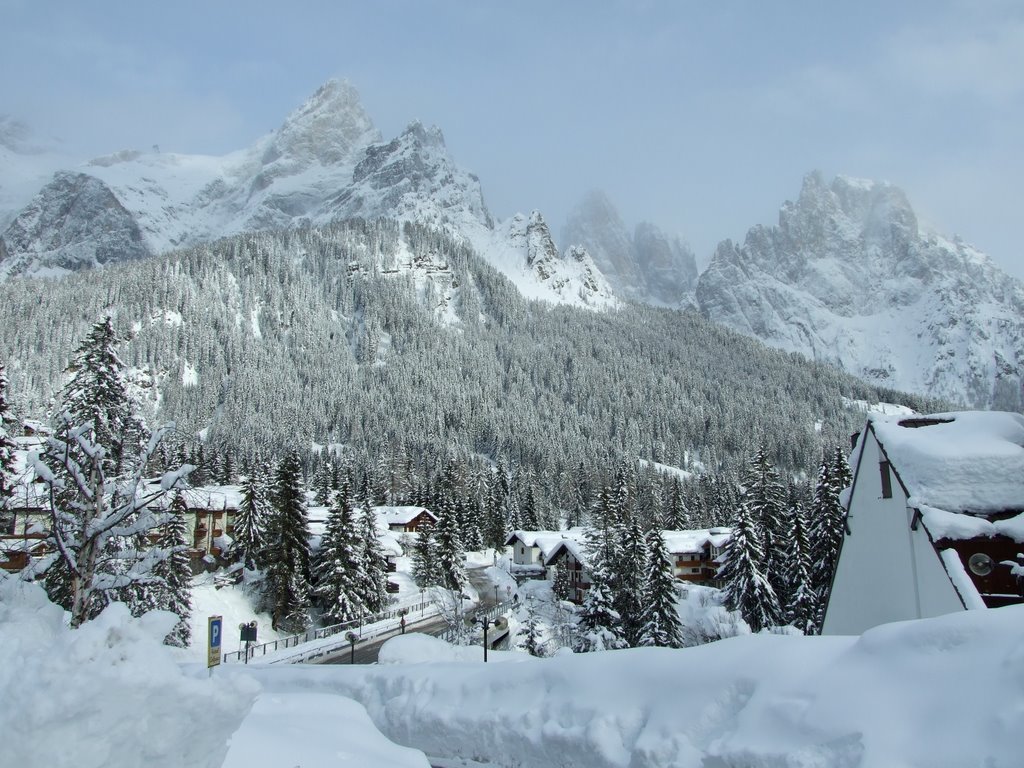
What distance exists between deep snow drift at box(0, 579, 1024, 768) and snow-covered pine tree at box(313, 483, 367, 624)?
116 ft

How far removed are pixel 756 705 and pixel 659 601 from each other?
102ft

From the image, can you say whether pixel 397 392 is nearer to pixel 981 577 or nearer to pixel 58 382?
pixel 58 382

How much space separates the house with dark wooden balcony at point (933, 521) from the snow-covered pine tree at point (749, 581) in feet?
80.9

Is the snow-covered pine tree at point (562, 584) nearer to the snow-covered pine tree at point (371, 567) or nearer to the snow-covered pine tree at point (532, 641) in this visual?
the snow-covered pine tree at point (371, 567)

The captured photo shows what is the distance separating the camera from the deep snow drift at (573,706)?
14.4 feet

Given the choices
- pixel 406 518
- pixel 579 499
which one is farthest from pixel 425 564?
pixel 579 499

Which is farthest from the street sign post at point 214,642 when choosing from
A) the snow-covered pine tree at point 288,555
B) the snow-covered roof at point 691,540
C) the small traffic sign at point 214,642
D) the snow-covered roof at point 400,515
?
the snow-covered roof at point 400,515

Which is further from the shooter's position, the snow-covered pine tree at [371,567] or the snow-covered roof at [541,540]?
the snow-covered roof at [541,540]

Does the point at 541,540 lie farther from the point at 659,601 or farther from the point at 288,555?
the point at 659,601

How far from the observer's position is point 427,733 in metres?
10.4

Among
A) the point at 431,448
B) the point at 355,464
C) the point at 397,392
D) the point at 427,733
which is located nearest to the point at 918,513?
the point at 427,733

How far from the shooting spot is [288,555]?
45.6 metres

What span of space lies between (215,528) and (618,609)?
3694 centimetres

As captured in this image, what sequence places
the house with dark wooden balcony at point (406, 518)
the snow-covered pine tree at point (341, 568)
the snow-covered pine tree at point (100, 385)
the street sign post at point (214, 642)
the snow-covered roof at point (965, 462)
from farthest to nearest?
1. the house with dark wooden balcony at point (406, 518)
2. the snow-covered pine tree at point (341, 568)
3. the snow-covered pine tree at point (100, 385)
4. the snow-covered roof at point (965, 462)
5. the street sign post at point (214, 642)
